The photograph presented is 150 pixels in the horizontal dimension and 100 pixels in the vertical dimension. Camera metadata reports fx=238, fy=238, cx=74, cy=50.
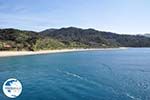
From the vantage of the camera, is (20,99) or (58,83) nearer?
(20,99)

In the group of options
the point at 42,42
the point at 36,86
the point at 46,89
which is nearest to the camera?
the point at 46,89

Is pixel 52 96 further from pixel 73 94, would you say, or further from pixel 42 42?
pixel 42 42

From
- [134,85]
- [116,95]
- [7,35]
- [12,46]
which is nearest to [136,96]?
[116,95]

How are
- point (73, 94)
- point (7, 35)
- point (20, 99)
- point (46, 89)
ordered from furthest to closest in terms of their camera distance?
point (7, 35)
point (46, 89)
point (73, 94)
point (20, 99)

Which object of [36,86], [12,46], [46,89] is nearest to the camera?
[46,89]

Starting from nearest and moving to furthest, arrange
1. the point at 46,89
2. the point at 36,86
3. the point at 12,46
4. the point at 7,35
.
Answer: the point at 46,89 < the point at 36,86 < the point at 12,46 < the point at 7,35

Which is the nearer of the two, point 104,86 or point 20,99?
point 20,99

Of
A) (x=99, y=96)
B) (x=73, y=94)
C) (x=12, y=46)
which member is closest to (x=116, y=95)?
(x=99, y=96)

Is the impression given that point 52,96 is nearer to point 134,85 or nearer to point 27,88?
point 27,88

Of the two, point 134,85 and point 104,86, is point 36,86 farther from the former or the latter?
point 134,85
